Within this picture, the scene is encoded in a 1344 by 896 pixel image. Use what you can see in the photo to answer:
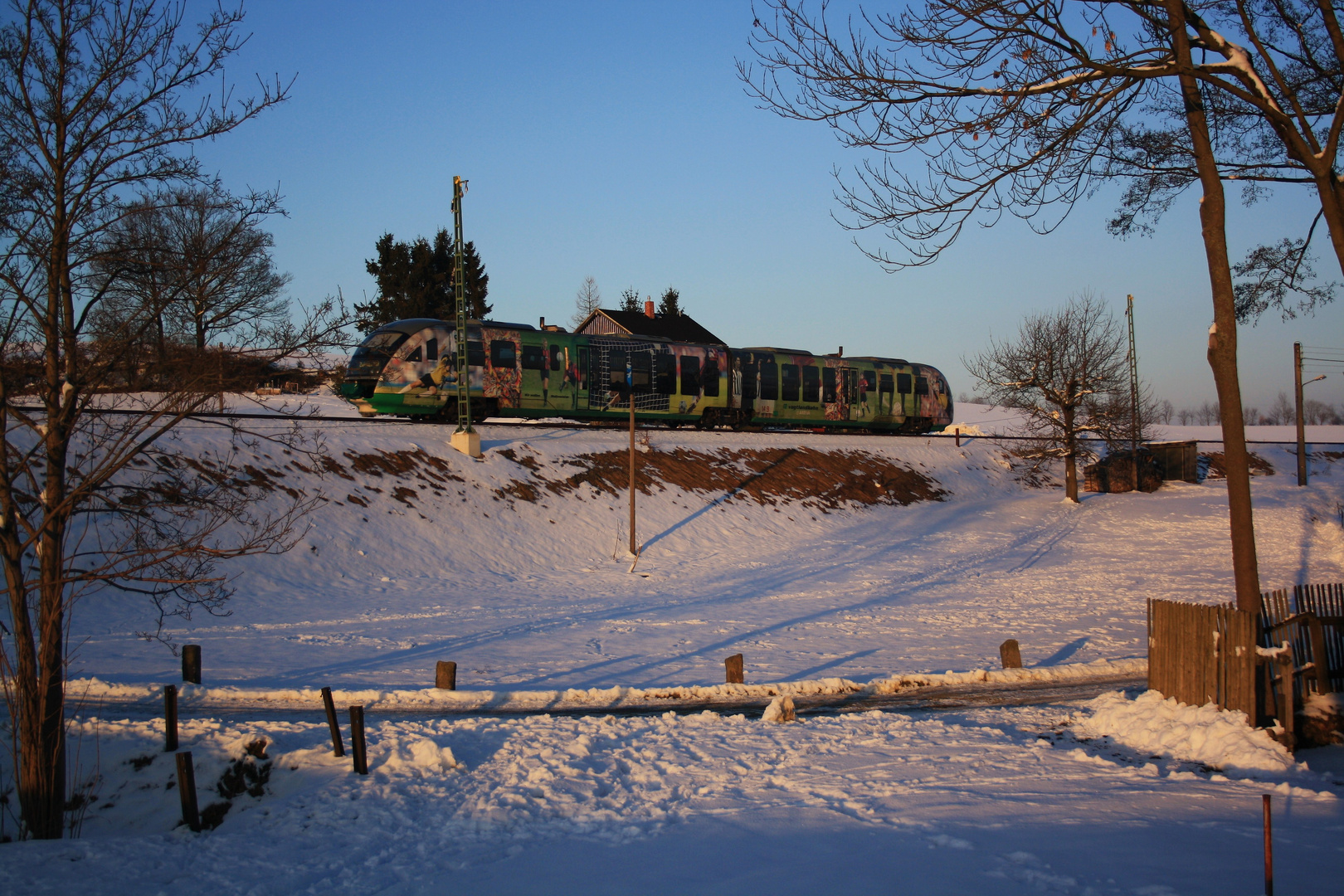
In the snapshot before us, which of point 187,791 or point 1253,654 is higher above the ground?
point 1253,654

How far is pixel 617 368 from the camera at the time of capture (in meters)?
30.1

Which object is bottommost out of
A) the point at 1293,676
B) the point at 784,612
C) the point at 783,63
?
the point at 784,612

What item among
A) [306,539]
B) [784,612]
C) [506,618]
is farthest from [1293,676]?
[306,539]

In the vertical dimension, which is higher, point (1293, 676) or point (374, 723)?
point (1293, 676)

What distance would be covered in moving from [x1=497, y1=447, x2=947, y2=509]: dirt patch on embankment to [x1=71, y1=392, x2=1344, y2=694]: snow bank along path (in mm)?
116

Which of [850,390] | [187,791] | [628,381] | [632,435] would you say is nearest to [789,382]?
[850,390]

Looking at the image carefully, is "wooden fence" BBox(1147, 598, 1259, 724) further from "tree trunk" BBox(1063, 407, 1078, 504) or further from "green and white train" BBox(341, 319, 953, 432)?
"tree trunk" BBox(1063, 407, 1078, 504)

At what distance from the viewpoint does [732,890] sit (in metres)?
5.73

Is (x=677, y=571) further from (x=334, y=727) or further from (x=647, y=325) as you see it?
(x=647, y=325)

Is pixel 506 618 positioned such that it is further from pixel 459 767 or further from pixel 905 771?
pixel 905 771

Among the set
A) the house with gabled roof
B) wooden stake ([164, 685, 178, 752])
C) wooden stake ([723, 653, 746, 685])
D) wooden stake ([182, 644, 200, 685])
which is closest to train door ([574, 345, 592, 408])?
wooden stake ([723, 653, 746, 685])

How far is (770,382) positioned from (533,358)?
422 inches

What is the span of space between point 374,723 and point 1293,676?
399 inches

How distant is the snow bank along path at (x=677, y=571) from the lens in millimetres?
15039
